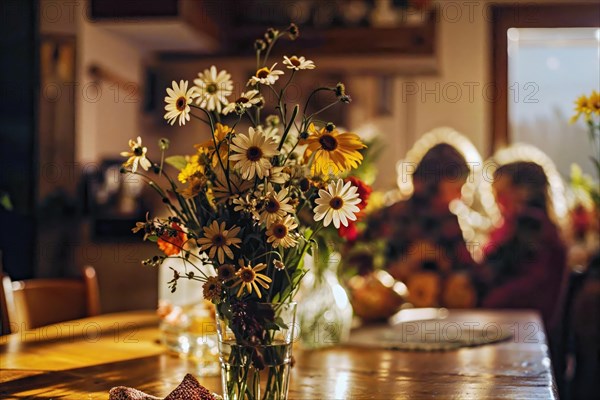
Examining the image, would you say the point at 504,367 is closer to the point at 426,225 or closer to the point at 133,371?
the point at 133,371

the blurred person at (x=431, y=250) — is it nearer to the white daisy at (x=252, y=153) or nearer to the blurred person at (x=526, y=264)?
the blurred person at (x=526, y=264)

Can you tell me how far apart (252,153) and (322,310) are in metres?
0.83

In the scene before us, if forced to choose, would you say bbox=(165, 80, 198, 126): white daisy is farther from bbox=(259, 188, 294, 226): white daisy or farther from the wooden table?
the wooden table

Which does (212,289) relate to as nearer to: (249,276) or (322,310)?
(249,276)

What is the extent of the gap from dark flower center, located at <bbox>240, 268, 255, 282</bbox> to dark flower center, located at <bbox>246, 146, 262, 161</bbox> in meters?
0.14

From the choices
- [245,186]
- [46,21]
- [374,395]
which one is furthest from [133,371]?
[46,21]

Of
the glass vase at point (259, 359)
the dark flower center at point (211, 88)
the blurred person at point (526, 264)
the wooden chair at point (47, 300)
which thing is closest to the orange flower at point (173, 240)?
the glass vase at point (259, 359)

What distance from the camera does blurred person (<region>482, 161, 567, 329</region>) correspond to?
3199 mm

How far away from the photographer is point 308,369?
1577 millimetres

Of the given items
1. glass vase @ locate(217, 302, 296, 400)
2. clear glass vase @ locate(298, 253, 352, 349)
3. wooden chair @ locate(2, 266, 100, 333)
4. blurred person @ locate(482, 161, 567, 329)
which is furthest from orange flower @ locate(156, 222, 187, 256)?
blurred person @ locate(482, 161, 567, 329)

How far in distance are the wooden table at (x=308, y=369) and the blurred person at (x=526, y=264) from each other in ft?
3.92

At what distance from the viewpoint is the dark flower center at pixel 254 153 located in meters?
1.10

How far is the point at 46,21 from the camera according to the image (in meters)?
3.73

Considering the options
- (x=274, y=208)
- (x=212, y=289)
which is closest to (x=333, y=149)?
(x=274, y=208)
